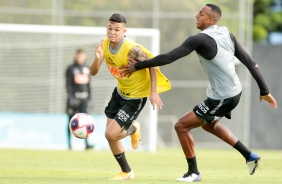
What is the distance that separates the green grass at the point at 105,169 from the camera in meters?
11.4

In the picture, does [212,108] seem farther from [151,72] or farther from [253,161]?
[253,161]

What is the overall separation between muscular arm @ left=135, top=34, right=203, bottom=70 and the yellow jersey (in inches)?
23.4

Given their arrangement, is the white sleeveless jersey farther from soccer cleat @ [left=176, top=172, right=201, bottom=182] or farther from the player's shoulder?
soccer cleat @ [left=176, top=172, right=201, bottom=182]

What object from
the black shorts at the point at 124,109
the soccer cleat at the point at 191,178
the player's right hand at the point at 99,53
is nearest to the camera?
the soccer cleat at the point at 191,178

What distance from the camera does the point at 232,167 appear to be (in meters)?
15.2

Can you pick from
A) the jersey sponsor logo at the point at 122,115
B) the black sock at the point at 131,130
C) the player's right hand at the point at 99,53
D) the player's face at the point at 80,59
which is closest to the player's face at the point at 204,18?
the player's right hand at the point at 99,53

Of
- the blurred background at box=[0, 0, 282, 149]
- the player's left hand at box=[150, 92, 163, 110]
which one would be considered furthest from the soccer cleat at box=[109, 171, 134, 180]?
the blurred background at box=[0, 0, 282, 149]

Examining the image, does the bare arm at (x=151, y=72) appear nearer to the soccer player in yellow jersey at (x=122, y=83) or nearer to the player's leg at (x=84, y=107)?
the soccer player in yellow jersey at (x=122, y=83)

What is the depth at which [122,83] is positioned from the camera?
11539 millimetres

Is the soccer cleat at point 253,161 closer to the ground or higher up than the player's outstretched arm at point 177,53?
closer to the ground

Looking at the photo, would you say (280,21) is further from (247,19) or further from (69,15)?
(69,15)

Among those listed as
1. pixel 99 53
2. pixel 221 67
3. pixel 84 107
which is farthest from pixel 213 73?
pixel 84 107

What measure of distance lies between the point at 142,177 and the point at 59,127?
11111 millimetres

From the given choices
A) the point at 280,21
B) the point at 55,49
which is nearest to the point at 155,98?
the point at 55,49
